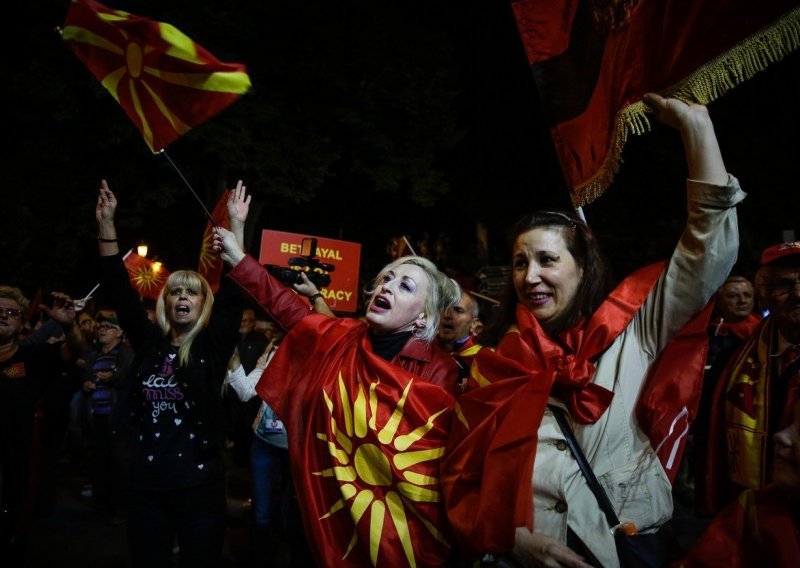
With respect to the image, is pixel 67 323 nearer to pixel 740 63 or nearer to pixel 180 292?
pixel 180 292

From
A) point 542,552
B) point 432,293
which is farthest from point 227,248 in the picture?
point 542,552

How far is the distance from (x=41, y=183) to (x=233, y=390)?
15.0 m

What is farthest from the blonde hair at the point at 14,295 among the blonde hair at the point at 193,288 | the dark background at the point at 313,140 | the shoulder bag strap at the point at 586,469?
the dark background at the point at 313,140

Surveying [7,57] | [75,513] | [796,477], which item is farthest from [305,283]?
[7,57]

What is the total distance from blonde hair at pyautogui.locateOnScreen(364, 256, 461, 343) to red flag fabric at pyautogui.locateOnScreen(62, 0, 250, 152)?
132 cm

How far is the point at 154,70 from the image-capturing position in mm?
3545

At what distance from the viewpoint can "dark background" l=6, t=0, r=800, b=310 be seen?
14.1 metres

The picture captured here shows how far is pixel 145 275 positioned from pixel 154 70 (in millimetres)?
5567

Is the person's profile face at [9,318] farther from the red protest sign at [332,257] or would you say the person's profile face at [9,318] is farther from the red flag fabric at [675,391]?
the red flag fabric at [675,391]

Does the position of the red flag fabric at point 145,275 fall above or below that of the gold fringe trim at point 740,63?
below

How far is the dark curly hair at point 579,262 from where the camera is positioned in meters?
2.18

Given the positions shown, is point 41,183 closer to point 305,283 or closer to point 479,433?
point 305,283

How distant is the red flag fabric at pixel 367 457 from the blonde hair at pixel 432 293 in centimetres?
33

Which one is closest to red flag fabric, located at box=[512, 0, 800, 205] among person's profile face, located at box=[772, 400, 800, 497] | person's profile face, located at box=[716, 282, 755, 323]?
person's profile face, located at box=[772, 400, 800, 497]
